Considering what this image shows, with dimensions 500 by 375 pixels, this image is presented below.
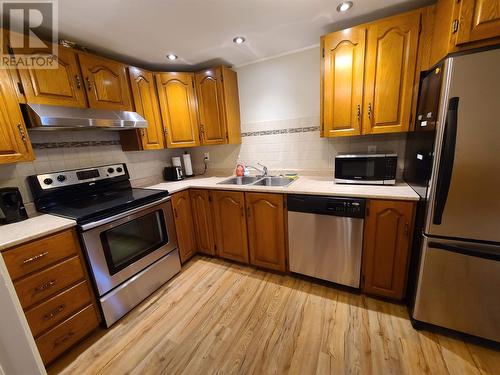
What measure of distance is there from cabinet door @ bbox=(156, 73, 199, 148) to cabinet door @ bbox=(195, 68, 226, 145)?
82 mm

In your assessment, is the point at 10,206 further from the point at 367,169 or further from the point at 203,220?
the point at 367,169

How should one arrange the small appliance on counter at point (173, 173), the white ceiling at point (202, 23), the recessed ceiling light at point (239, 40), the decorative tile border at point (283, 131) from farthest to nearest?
the small appliance on counter at point (173, 173) → the decorative tile border at point (283, 131) → the recessed ceiling light at point (239, 40) → the white ceiling at point (202, 23)

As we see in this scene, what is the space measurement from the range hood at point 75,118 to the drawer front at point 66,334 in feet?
4.31

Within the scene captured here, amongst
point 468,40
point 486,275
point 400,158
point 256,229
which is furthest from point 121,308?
point 468,40

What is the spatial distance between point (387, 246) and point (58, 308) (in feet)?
7.47

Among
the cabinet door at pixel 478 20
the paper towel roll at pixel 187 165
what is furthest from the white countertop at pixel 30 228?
the cabinet door at pixel 478 20

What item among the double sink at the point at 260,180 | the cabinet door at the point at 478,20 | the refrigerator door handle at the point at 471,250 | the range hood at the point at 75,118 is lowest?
the refrigerator door handle at the point at 471,250

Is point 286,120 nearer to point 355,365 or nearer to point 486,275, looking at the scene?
point 486,275

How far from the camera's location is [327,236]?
175 cm

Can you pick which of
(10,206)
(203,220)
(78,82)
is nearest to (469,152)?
(203,220)

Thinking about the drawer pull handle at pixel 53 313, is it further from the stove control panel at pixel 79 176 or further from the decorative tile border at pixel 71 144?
the decorative tile border at pixel 71 144

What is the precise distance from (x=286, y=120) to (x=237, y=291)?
1.82 meters

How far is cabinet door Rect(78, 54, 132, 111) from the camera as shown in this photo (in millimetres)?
1770

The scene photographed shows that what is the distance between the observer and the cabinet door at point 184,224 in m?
2.22
